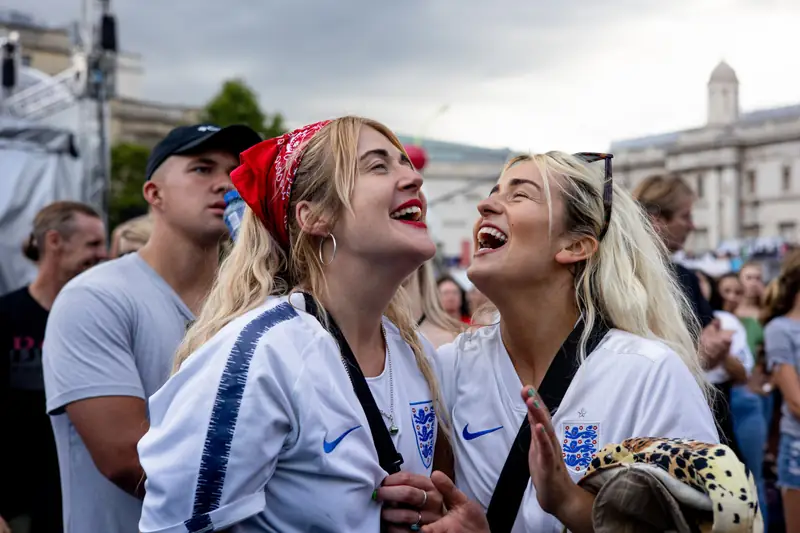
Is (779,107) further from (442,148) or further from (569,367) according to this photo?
(569,367)

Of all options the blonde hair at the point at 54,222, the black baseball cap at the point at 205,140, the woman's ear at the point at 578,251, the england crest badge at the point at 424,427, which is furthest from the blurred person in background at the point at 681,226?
A: the blonde hair at the point at 54,222

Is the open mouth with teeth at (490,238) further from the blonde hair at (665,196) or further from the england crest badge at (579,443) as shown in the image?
the blonde hair at (665,196)

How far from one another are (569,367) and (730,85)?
2660 inches

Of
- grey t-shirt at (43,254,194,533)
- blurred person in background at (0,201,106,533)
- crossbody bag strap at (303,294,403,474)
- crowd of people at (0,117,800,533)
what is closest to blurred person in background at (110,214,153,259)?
blurred person in background at (0,201,106,533)

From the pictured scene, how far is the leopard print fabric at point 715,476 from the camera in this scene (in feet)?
5.70

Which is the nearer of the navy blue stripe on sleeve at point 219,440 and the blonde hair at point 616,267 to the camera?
the navy blue stripe on sleeve at point 219,440

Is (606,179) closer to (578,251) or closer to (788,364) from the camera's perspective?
(578,251)

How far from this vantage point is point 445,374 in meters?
2.85

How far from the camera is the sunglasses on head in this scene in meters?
2.89

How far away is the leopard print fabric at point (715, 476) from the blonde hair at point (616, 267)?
80 centimetres

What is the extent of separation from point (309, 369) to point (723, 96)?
6827 cm

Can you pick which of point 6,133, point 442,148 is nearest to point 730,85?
point 442,148

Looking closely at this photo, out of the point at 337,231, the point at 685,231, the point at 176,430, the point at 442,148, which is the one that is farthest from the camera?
the point at 442,148

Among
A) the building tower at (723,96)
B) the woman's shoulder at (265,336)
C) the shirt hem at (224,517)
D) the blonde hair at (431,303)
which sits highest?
the building tower at (723,96)
